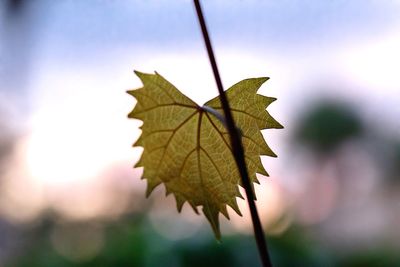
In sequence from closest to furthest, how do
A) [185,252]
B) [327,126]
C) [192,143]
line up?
[192,143] < [185,252] < [327,126]

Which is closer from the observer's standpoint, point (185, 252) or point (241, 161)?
point (241, 161)

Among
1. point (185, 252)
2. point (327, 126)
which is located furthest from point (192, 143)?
point (327, 126)

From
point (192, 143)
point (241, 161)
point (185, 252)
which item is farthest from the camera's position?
point (185, 252)

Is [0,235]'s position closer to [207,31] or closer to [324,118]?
[324,118]

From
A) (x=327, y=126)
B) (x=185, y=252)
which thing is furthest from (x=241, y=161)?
(x=327, y=126)

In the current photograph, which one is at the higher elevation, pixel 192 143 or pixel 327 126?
pixel 327 126

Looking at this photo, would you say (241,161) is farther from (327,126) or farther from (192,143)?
(327,126)

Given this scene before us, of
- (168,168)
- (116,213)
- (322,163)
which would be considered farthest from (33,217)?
(168,168)

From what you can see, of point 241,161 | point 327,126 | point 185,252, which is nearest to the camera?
point 241,161
